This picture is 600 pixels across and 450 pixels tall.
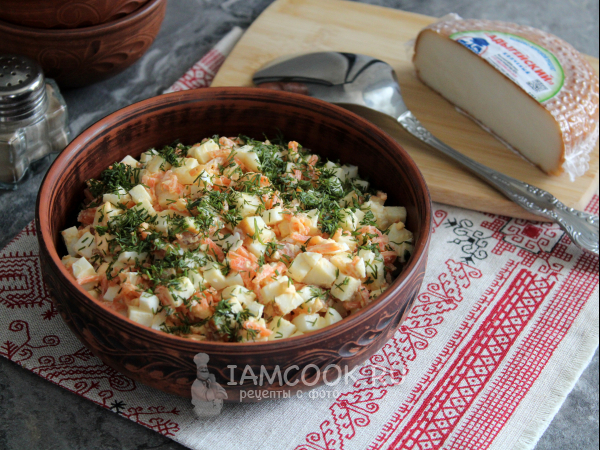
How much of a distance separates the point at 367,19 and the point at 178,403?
2.18 metres

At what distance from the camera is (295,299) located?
1483mm

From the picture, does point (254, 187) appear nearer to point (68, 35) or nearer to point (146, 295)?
point (146, 295)

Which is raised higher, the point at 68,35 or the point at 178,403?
the point at 68,35

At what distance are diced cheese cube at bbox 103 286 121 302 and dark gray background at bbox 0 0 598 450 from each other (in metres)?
0.32

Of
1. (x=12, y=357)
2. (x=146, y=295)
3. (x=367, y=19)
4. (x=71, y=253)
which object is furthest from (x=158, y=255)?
(x=367, y=19)

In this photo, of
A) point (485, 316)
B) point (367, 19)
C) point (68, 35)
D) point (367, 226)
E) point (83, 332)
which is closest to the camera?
point (83, 332)

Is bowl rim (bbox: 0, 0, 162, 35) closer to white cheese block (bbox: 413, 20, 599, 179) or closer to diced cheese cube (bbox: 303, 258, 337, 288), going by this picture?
white cheese block (bbox: 413, 20, 599, 179)

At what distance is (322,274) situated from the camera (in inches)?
60.8

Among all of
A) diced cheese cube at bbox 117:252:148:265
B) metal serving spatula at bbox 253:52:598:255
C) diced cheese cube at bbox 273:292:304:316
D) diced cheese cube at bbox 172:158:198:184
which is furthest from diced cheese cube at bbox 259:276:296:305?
metal serving spatula at bbox 253:52:598:255

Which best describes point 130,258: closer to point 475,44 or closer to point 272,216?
point 272,216

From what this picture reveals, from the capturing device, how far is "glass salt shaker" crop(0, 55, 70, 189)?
2.02 metres

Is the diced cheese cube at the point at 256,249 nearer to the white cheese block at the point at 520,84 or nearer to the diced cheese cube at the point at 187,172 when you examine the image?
the diced cheese cube at the point at 187,172

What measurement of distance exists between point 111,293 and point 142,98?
1353 mm

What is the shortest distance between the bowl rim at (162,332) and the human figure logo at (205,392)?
0.05 m
